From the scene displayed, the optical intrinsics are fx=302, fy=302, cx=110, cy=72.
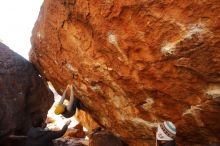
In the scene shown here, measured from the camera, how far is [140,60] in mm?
4605

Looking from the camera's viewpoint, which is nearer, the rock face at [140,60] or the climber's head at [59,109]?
the rock face at [140,60]

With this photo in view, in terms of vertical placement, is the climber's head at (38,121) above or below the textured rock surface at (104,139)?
Answer: above

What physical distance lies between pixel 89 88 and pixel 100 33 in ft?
4.92

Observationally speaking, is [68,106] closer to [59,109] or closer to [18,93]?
[59,109]

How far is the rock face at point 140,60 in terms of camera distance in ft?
12.8

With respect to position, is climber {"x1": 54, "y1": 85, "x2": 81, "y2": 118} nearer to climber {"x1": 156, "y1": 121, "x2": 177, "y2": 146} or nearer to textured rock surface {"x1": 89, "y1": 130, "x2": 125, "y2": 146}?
textured rock surface {"x1": 89, "y1": 130, "x2": 125, "y2": 146}

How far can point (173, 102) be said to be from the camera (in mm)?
4770

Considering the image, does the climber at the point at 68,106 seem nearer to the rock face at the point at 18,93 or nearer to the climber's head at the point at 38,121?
the rock face at the point at 18,93

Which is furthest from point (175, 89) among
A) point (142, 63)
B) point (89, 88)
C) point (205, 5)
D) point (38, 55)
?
point (38, 55)

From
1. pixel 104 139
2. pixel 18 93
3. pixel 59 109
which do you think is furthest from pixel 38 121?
pixel 59 109

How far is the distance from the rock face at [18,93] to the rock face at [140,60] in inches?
34.2

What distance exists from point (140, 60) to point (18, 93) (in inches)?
136

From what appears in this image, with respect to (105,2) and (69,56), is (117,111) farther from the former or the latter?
(105,2)

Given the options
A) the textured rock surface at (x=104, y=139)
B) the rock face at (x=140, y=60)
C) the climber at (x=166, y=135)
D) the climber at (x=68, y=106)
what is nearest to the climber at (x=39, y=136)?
the climber at (x=68, y=106)
